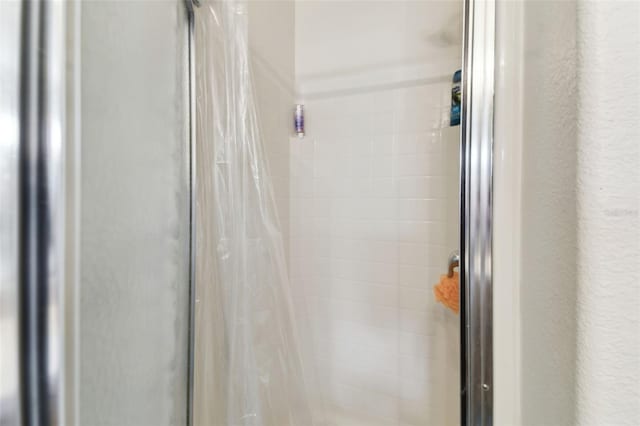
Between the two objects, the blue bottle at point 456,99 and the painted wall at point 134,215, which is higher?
the blue bottle at point 456,99

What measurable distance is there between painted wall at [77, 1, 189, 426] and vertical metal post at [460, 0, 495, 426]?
52 cm

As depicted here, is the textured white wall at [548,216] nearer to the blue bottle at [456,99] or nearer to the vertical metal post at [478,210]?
the vertical metal post at [478,210]

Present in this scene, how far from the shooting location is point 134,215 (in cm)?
45

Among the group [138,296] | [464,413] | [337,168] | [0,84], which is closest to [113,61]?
[0,84]

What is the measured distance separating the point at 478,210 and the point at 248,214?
1.67ft

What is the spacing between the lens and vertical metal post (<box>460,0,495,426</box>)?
364 mm

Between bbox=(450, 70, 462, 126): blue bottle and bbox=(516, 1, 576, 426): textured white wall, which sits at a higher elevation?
bbox=(450, 70, 462, 126): blue bottle

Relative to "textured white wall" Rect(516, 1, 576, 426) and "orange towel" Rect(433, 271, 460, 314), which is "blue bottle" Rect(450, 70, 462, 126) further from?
"textured white wall" Rect(516, 1, 576, 426)

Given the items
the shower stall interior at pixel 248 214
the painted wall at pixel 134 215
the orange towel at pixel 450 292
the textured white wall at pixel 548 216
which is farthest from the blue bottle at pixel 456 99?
the painted wall at pixel 134 215

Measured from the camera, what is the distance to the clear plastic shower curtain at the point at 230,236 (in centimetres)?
64

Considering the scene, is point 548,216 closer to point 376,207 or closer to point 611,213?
point 611,213

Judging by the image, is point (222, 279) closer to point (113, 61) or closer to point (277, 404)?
point (277, 404)

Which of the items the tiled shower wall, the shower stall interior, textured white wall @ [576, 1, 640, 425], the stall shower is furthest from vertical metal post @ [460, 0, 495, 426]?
the tiled shower wall

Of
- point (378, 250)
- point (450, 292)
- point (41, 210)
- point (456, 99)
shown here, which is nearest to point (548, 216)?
point (41, 210)
